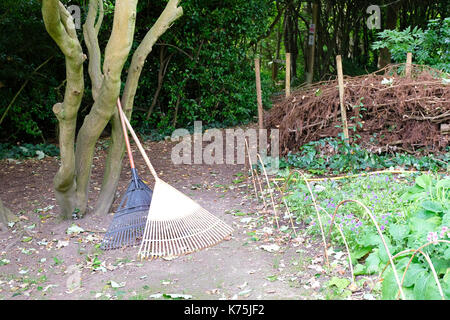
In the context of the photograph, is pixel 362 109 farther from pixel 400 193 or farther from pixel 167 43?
pixel 167 43

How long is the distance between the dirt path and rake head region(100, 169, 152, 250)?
133 mm

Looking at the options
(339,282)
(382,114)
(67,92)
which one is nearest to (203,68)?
(382,114)

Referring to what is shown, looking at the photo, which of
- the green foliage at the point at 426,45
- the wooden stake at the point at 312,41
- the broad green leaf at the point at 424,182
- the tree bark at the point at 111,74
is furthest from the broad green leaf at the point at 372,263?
the wooden stake at the point at 312,41

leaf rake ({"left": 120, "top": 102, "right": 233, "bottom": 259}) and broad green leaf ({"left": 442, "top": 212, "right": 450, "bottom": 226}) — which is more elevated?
broad green leaf ({"left": 442, "top": 212, "right": 450, "bottom": 226})

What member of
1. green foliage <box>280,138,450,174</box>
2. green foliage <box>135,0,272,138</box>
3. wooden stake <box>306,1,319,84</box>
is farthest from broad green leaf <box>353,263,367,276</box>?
wooden stake <box>306,1,319,84</box>

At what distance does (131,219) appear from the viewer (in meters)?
3.76

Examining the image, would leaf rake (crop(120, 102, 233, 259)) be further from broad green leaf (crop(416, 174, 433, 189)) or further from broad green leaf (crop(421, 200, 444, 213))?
broad green leaf (crop(416, 174, 433, 189))

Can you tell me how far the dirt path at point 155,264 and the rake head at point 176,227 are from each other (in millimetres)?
91

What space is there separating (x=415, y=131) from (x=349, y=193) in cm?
164

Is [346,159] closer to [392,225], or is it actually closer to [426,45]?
[392,225]

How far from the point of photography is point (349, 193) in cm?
442

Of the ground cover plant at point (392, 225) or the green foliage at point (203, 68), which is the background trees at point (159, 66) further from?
the ground cover plant at point (392, 225)

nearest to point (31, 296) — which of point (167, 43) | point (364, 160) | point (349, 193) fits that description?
point (349, 193)

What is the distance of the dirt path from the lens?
306 centimetres
